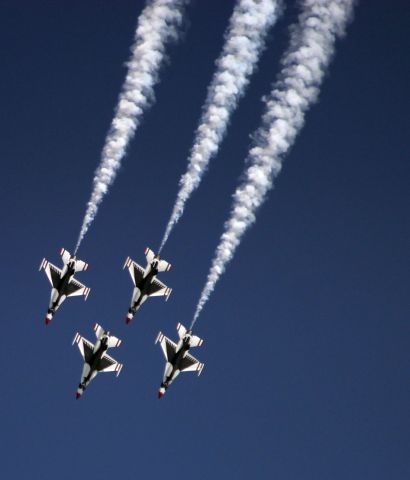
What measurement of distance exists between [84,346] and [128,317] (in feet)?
9.00

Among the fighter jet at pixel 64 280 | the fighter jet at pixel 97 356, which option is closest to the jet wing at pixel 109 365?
the fighter jet at pixel 97 356

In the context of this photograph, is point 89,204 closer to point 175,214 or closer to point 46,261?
point 175,214

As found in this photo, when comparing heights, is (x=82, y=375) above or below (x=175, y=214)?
below

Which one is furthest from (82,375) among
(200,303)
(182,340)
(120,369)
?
(200,303)

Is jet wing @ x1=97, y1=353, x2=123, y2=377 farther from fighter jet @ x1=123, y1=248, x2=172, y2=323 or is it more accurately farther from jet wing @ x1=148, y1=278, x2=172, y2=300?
jet wing @ x1=148, y1=278, x2=172, y2=300

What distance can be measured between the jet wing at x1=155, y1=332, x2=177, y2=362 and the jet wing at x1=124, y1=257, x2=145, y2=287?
297 cm

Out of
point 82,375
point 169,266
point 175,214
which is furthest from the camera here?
point 82,375

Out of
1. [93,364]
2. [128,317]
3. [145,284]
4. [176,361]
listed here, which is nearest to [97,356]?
[93,364]

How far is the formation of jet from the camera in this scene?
172ft

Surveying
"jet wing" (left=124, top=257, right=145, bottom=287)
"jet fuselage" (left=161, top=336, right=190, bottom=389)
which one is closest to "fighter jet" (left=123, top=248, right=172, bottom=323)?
"jet wing" (left=124, top=257, right=145, bottom=287)

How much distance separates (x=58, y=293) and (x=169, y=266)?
6.40m

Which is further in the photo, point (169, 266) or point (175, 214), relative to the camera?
point (169, 266)

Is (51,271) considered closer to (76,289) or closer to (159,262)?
(76,289)

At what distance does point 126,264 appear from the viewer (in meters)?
53.5
